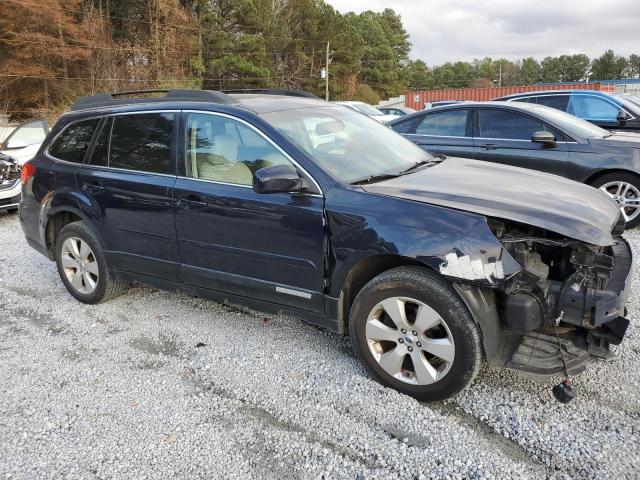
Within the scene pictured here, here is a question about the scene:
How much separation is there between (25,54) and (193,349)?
32328mm

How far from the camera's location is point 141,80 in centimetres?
3469

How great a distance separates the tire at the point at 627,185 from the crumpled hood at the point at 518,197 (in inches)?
122

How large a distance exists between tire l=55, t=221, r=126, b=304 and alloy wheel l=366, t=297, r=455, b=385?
247 centimetres

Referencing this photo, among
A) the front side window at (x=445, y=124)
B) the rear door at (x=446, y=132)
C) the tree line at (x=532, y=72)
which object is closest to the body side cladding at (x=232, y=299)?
the rear door at (x=446, y=132)

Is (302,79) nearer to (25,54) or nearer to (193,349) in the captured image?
(25,54)

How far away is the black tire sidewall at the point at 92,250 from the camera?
439cm

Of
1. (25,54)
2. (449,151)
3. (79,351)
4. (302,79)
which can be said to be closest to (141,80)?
(25,54)

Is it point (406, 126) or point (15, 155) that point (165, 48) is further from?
point (406, 126)

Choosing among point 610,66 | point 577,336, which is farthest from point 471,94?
point 610,66

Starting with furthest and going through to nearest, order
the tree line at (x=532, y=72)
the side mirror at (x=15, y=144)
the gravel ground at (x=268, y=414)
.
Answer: the tree line at (x=532, y=72)
the side mirror at (x=15, y=144)
the gravel ground at (x=268, y=414)

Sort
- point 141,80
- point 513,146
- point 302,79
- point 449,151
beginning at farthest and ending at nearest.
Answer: point 302,79 → point 141,80 → point 449,151 → point 513,146

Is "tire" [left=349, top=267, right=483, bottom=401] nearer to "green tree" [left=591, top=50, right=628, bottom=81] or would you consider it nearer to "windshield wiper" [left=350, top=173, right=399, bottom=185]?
"windshield wiper" [left=350, top=173, right=399, bottom=185]

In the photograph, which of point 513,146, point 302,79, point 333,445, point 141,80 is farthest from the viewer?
point 302,79

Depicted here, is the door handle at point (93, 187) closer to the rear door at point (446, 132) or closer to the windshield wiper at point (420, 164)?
the windshield wiper at point (420, 164)
